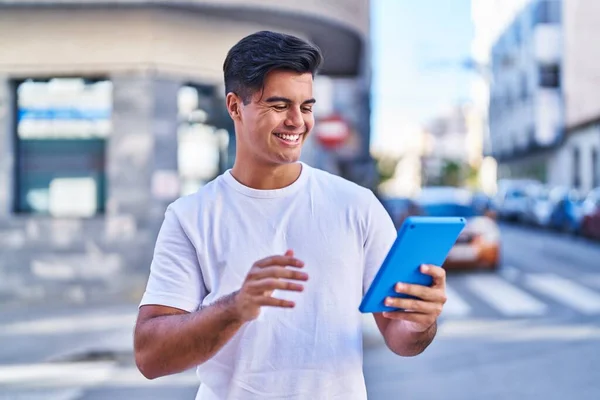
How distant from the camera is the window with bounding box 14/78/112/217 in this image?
41.6ft

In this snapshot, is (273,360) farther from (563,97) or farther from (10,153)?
(563,97)

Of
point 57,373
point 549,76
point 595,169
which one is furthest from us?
point 549,76

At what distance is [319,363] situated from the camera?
1965 millimetres

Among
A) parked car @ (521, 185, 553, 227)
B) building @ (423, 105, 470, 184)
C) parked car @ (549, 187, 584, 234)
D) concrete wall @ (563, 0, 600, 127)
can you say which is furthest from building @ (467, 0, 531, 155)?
building @ (423, 105, 470, 184)

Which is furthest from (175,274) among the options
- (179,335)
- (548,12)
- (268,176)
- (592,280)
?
(548,12)

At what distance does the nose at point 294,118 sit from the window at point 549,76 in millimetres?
49167

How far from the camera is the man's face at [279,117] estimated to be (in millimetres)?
1974

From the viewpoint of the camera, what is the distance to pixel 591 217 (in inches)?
950

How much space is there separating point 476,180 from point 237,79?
104764mm

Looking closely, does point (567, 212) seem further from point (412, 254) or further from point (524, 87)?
point (412, 254)

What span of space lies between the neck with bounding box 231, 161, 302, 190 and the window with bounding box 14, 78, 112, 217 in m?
11.0

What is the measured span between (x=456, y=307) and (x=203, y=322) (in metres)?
10.6

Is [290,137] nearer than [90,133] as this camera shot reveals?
Yes

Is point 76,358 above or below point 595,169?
below
